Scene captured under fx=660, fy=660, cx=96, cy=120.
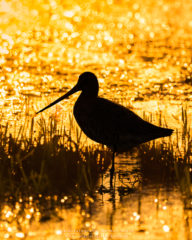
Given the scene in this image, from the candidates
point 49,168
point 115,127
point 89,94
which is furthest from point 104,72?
point 49,168

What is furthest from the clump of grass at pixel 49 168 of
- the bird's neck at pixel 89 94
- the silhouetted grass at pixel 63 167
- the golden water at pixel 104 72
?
the bird's neck at pixel 89 94

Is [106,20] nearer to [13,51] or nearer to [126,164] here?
[13,51]

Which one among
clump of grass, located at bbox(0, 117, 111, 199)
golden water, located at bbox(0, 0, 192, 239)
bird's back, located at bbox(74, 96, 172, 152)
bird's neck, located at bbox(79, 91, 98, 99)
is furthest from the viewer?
bird's neck, located at bbox(79, 91, 98, 99)

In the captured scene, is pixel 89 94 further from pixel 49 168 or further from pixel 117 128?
pixel 49 168

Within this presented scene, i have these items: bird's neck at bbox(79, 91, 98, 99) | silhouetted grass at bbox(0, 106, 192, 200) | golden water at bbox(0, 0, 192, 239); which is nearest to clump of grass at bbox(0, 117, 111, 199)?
silhouetted grass at bbox(0, 106, 192, 200)

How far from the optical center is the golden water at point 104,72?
6.08 metres

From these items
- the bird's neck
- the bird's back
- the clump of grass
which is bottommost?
the clump of grass

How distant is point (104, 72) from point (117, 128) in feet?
23.5

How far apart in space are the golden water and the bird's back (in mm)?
542

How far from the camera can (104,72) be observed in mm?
15062

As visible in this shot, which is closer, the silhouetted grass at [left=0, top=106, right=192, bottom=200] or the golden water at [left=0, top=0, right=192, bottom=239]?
the golden water at [left=0, top=0, right=192, bottom=239]

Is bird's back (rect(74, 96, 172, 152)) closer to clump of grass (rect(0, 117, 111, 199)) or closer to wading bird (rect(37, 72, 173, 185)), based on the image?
wading bird (rect(37, 72, 173, 185))

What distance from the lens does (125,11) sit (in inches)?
1087

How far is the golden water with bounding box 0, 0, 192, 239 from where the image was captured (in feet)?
19.9
